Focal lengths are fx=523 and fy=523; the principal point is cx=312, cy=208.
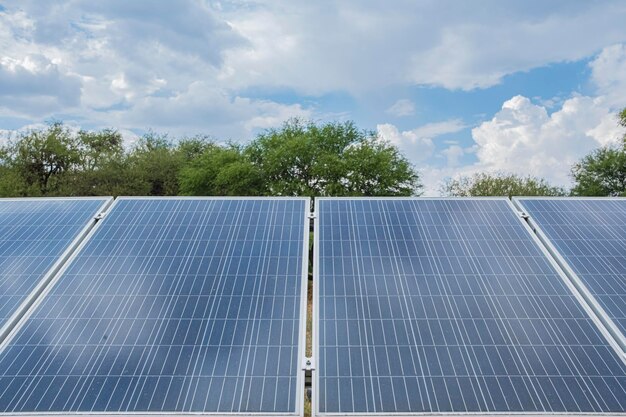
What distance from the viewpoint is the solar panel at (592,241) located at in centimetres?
900

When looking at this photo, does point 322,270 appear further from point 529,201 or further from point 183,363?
point 529,201

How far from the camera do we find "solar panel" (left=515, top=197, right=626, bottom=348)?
9.00 m

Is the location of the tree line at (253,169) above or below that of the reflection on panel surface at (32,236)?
above

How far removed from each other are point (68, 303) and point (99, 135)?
51.9 m

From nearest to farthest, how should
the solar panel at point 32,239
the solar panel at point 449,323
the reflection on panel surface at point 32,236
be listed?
the solar panel at point 449,323 < the solar panel at point 32,239 < the reflection on panel surface at point 32,236

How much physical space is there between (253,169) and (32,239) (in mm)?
22592

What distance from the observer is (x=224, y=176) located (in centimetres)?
3309

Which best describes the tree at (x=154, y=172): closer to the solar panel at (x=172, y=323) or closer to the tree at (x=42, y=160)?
the tree at (x=42, y=160)

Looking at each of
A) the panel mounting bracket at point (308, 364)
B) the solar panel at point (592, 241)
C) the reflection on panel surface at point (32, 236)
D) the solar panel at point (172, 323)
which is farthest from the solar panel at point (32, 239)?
the solar panel at point (592, 241)

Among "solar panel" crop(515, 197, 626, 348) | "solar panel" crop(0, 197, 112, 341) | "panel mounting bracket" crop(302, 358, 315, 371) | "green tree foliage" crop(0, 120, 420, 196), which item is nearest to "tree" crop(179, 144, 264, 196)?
"green tree foliage" crop(0, 120, 420, 196)

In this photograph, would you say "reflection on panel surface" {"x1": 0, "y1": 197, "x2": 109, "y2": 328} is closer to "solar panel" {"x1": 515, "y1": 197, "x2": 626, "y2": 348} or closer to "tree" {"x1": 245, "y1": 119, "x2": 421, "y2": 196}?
"solar panel" {"x1": 515, "y1": 197, "x2": 626, "y2": 348}

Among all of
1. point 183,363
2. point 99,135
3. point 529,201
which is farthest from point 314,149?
point 99,135

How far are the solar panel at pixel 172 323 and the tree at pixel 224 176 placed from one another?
2157 cm

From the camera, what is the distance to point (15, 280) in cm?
953
